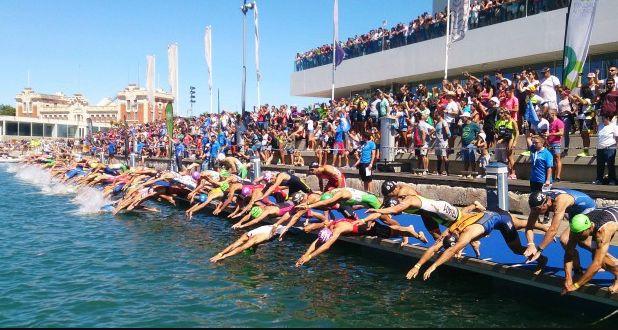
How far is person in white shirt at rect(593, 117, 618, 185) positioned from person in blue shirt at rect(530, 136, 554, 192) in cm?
144

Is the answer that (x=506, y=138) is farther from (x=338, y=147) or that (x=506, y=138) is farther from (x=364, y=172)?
(x=338, y=147)

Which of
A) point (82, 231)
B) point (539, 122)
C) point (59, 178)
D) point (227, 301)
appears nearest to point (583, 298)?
point (227, 301)

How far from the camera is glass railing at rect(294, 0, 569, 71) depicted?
2168cm

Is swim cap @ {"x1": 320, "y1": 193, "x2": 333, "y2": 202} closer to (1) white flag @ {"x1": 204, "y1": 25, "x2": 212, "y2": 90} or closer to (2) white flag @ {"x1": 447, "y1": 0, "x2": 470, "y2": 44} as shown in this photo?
(2) white flag @ {"x1": 447, "y1": 0, "x2": 470, "y2": 44}

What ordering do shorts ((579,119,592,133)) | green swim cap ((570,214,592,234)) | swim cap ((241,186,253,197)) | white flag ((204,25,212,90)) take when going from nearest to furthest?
green swim cap ((570,214,592,234)) < shorts ((579,119,592,133)) < swim cap ((241,186,253,197)) < white flag ((204,25,212,90))

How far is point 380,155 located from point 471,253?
830cm

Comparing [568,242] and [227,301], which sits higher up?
[568,242]

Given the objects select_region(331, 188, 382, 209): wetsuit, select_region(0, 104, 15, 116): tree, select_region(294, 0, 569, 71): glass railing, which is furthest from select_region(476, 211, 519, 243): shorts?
select_region(0, 104, 15, 116): tree

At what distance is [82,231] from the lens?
15.0 metres

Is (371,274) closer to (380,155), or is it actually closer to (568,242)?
(568,242)

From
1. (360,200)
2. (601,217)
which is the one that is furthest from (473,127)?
(601,217)

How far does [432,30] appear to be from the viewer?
1019 inches

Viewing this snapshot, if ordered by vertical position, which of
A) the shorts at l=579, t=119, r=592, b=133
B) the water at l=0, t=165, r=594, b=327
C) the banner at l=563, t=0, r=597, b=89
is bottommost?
the water at l=0, t=165, r=594, b=327

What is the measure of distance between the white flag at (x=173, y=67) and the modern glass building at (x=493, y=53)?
13.4m
